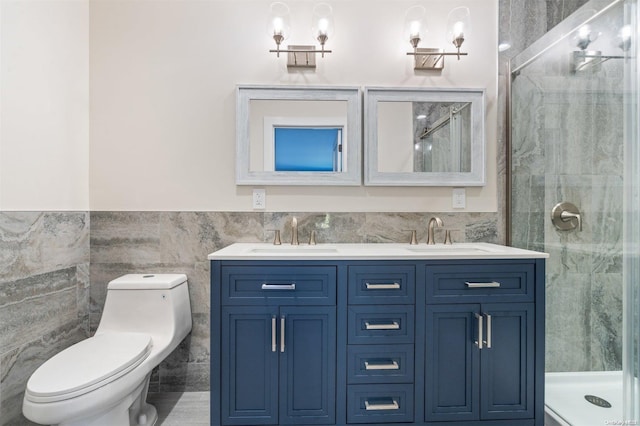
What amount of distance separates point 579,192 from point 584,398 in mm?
1029

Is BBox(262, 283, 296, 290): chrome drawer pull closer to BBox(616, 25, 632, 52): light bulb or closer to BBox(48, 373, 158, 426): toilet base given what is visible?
BBox(48, 373, 158, 426): toilet base

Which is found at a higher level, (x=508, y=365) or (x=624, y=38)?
(x=624, y=38)

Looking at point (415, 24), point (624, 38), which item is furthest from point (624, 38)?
point (415, 24)

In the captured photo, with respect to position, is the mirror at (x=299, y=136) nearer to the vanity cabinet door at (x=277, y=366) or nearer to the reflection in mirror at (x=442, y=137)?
the reflection in mirror at (x=442, y=137)

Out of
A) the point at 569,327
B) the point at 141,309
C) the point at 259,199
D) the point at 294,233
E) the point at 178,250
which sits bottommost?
the point at 569,327

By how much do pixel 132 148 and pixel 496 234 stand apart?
7.32ft

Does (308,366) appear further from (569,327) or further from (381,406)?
(569,327)

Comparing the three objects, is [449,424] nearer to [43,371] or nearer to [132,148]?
[43,371]

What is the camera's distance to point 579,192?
1.63 meters

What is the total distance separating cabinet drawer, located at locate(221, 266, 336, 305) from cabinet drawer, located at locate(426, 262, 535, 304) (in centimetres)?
47

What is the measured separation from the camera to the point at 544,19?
1928 millimetres

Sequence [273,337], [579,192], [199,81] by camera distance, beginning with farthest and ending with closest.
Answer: [199,81], [579,192], [273,337]

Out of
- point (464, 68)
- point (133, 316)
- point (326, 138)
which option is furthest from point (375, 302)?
point (464, 68)

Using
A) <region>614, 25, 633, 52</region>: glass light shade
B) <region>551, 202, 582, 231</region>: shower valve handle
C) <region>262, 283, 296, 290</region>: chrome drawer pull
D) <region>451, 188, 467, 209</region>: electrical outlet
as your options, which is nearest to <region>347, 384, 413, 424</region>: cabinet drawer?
<region>262, 283, 296, 290</region>: chrome drawer pull
